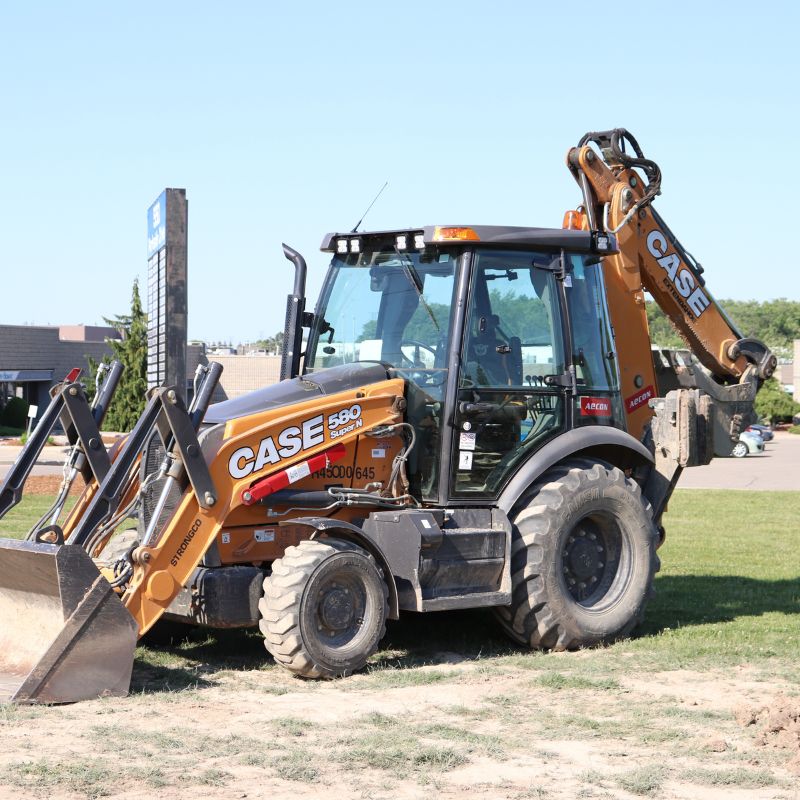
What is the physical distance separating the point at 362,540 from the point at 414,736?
1.93 metres

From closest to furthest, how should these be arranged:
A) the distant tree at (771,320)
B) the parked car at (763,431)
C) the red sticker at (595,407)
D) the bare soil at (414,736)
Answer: the bare soil at (414,736)
the red sticker at (595,407)
the parked car at (763,431)
the distant tree at (771,320)

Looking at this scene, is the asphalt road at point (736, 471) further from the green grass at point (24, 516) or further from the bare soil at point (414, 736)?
the bare soil at point (414, 736)

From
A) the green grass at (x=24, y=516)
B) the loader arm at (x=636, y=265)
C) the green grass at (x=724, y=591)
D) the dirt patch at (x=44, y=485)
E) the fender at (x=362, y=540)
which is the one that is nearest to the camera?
the fender at (x=362, y=540)

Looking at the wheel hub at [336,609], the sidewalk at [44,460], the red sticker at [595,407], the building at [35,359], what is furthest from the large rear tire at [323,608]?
the building at [35,359]

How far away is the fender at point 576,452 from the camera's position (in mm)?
8906

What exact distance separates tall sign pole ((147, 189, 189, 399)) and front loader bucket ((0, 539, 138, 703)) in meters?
2.31

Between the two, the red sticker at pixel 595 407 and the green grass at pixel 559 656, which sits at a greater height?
the red sticker at pixel 595 407

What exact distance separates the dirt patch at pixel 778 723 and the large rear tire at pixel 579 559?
6.82 ft

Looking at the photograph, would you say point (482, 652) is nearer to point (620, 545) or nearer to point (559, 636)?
point (559, 636)

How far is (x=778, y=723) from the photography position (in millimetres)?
6492

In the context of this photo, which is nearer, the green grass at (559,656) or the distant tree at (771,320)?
the green grass at (559,656)

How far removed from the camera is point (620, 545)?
9.46m

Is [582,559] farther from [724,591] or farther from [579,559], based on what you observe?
[724,591]

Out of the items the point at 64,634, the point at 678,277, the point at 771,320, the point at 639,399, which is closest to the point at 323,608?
the point at 64,634
